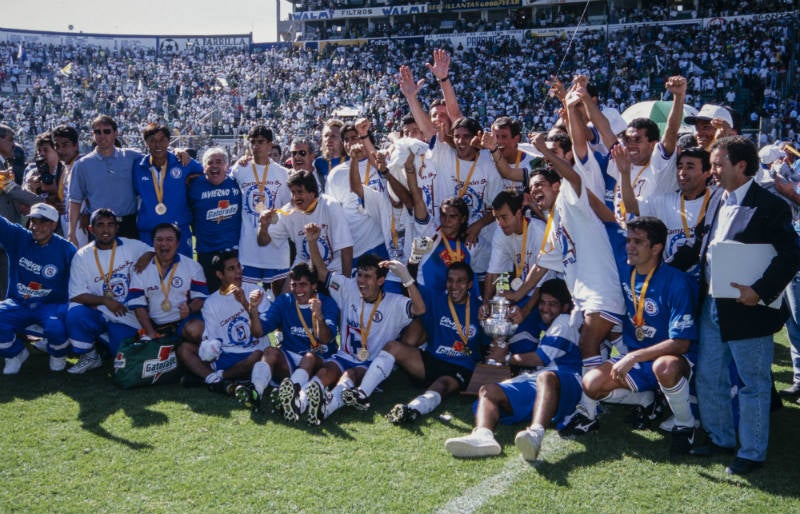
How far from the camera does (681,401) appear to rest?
437cm

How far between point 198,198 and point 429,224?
7.70 ft

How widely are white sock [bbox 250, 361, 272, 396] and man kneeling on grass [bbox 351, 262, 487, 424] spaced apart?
33.9 inches

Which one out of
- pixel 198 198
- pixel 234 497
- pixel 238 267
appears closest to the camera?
pixel 234 497

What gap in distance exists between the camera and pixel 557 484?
397cm

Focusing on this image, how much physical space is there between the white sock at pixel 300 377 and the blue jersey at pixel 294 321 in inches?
14.4

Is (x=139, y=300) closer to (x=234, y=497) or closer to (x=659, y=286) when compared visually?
(x=234, y=497)

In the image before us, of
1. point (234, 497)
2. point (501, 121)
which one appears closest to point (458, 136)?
point (501, 121)

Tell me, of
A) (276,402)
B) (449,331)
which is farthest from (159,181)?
(449,331)

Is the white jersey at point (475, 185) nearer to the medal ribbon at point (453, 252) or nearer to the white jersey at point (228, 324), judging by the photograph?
the medal ribbon at point (453, 252)

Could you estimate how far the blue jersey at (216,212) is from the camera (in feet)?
22.5

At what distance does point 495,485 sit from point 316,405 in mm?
1495

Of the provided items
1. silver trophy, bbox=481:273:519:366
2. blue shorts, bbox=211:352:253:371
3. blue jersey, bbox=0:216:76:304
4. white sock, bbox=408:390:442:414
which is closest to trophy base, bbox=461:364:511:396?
silver trophy, bbox=481:273:519:366

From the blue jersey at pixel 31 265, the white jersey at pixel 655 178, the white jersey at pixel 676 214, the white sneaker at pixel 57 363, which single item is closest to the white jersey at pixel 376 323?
the white jersey at pixel 655 178

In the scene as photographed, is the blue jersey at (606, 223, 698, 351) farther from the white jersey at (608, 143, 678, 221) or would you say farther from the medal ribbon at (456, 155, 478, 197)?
the medal ribbon at (456, 155, 478, 197)
